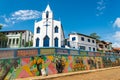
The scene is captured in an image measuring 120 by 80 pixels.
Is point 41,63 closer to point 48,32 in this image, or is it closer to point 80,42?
point 48,32

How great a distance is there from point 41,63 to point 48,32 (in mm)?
16666

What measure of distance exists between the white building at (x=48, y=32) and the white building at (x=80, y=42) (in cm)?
490

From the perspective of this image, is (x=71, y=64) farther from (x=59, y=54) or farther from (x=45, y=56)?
(x=45, y=56)

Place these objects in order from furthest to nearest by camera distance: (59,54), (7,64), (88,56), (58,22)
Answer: (58,22)
(88,56)
(59,54)
(7,64)

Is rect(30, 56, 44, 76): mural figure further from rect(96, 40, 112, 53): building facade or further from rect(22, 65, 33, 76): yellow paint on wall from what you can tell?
rect(96, 40, 112, 53): building facade

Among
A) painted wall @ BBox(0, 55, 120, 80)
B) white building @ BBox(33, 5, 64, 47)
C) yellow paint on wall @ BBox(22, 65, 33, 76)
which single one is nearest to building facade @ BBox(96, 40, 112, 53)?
white building @ BBox(33, 5, 64, 47)

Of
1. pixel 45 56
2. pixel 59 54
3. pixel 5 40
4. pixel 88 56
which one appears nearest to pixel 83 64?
pixel 88 56

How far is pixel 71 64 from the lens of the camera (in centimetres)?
2152

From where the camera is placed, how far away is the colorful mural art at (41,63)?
15.3 meters

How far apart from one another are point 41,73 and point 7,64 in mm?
4355

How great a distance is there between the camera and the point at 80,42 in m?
39.8

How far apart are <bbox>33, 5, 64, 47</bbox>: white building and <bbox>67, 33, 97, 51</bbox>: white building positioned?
16.1 ft

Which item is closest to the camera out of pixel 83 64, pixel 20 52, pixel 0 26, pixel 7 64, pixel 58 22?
pixel 7 64

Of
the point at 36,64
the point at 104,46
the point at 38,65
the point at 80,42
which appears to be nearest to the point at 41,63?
the point at 38,65
